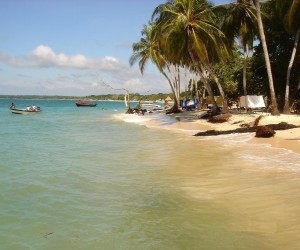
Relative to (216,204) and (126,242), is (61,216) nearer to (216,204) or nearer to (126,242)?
(126,242)

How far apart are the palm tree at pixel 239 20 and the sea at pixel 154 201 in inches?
675

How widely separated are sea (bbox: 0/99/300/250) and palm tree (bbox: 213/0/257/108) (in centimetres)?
1715

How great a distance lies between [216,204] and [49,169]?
20.2ft

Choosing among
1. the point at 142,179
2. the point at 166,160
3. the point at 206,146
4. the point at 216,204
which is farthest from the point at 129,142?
the point at 216,204

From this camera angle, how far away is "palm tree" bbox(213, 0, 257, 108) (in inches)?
1045

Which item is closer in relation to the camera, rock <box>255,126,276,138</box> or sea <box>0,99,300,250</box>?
sea <box>0,99,300,250</box>

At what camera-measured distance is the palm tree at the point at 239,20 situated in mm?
26531

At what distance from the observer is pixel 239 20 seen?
89.6 ft

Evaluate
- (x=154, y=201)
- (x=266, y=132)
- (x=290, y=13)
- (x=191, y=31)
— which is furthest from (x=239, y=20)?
(x=154, y=201)

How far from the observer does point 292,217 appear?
18.7ft

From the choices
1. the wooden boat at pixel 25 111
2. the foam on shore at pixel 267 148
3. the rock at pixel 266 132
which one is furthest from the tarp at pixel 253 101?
the wooden boat at pixel 25 111

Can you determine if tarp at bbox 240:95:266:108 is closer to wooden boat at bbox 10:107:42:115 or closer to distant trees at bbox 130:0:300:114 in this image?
distant trees at bbox 130:0:300:114

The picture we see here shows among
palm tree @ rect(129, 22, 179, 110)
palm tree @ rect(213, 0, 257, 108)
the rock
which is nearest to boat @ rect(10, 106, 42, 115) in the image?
palm tree @ rect(129, 22, 179, 110)

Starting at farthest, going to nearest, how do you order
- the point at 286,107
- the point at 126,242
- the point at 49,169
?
the point at 286,107, the point at 49,169, the point at 126,242
